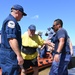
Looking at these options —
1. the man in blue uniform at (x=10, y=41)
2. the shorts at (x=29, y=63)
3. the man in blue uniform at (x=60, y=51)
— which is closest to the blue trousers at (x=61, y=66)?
the man in blue uniform at (x=60, y=51)

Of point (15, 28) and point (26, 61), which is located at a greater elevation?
point (15, 28)

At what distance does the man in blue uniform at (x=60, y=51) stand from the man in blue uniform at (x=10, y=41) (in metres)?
1.69

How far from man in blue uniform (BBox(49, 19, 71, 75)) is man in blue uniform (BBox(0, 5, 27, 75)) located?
5.55ft

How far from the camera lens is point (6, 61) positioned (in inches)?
216

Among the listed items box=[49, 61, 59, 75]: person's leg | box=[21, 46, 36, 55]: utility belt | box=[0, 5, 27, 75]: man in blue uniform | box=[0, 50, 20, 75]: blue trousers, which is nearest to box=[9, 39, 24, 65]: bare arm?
box=[0, 5, 27, 75]: man in blue uniform

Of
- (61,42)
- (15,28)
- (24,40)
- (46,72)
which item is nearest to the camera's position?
(15,28)

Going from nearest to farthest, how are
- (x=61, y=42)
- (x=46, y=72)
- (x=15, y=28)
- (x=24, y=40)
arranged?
(x=15, y=28) < (x=61, y=42) < (x=24, y=40) < (x=46, y=72)

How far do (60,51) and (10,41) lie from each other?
6.20ft

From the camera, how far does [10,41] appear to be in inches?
211

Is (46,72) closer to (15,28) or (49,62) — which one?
(49,62)

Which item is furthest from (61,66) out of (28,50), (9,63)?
(9,63)

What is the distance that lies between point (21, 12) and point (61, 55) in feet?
6.39

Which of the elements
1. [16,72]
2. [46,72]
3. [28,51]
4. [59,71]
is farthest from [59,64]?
[46,72]

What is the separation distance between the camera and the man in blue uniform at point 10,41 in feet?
17.7
